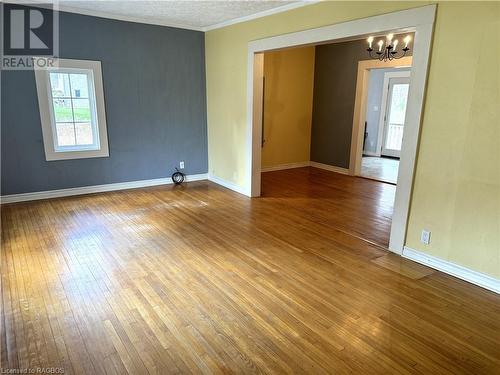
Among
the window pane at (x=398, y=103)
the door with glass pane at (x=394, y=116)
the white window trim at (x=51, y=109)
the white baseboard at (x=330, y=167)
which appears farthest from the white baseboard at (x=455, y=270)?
the window pane at (x=398, y=103)

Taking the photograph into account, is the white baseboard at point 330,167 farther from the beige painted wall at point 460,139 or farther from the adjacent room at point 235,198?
the beige painted wall at point 460,139

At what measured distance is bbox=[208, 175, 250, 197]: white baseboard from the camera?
214 inches

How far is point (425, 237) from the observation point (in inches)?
122

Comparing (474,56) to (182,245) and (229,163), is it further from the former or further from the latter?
(229,163)

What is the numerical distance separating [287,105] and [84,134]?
4.00 m

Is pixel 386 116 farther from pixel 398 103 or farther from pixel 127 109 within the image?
pixel 127 109

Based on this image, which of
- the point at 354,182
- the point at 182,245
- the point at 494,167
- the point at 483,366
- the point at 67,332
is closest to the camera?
the point at 483,366

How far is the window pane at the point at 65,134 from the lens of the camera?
4.96 m

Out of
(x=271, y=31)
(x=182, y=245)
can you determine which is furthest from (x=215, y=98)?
(x=182, y=245)

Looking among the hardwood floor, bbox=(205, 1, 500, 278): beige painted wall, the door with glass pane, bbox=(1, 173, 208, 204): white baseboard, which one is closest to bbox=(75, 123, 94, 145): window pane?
bbox=(1, 173, 208, 204): white baseboard

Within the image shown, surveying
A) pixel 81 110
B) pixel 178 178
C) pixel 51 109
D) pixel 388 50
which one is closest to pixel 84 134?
pixel 81 110

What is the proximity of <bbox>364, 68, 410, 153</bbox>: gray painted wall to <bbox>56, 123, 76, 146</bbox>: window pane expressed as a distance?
283 inches

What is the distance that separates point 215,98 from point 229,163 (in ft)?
3.87

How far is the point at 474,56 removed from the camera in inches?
102
